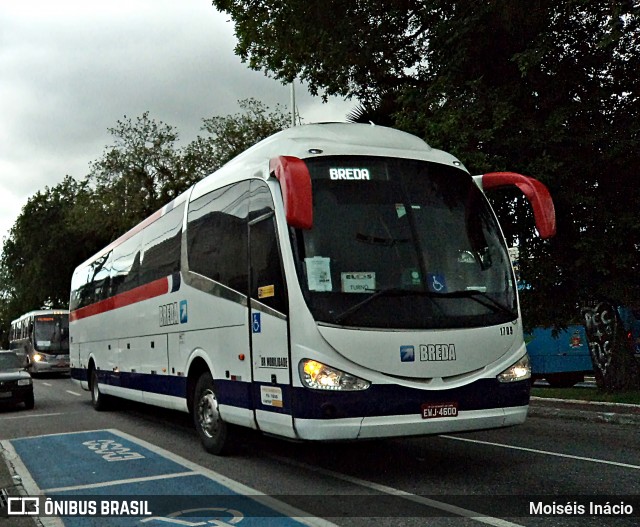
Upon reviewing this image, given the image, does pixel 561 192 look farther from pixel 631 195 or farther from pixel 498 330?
pixel 498 330

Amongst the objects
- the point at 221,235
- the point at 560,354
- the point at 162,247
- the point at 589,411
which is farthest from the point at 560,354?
the point at 221,235

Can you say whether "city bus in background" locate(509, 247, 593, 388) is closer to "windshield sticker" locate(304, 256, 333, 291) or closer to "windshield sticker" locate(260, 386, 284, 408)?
"windshield sticker" locate(260, 386, 284, 408)

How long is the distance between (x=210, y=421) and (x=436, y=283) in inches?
144

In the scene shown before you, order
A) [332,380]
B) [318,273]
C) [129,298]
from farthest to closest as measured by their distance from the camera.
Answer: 1. [129,298]
2. [318,273]
3. [332,380]

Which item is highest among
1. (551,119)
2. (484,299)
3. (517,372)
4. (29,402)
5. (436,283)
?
(551,119)

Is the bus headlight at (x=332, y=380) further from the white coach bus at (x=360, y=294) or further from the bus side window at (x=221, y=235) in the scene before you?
the bus side window at (x=221, y=235)

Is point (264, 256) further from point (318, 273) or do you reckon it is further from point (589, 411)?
point (589, 411)

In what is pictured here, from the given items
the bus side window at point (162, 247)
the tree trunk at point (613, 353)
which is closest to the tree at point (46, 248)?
the bus side window at point (162, 247)

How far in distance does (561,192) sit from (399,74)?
518 centimetres

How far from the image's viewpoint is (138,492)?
7.14m

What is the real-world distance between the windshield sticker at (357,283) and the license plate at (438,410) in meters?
1.17

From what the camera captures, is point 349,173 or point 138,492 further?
point 349,173

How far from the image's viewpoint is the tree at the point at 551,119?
1266 centimetres

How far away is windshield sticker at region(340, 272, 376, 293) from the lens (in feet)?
22.7
